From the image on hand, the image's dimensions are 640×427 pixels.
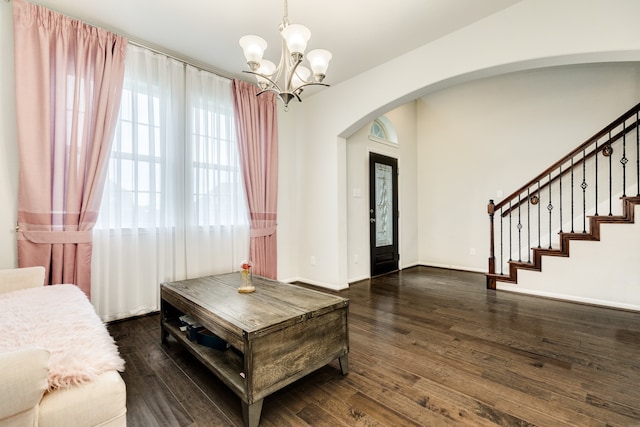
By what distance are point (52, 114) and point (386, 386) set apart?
3362 mm

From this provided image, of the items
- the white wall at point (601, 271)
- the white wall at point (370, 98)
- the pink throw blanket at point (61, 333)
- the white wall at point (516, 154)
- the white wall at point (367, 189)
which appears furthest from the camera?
the white wall at point (367, 189)

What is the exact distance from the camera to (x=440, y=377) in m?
1.83

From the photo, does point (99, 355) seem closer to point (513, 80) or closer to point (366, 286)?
point (366, 286)

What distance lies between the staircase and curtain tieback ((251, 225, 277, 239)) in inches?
121

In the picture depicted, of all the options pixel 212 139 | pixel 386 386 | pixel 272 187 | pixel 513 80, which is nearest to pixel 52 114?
pixel 212 139

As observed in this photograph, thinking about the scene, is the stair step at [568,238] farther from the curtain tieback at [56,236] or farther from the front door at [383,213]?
the curtain tieback at [56,236]

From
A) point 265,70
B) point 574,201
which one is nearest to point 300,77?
point 265,70

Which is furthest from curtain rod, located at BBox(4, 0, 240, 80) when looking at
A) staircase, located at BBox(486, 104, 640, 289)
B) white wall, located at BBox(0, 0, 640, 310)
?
staircase, located at BBox(486, 104, 640, 289)

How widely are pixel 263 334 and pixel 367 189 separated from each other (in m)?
3.47

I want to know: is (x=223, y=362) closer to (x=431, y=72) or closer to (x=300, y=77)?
(x=300, y=77)

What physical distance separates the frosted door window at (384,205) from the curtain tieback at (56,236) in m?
→ 3.82

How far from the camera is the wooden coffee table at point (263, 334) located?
142 cm

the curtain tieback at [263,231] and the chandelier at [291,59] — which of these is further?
the curtain tieback at [263,231]

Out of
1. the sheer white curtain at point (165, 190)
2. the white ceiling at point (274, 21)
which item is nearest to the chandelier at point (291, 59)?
the white ceiling at point (274, 21)
